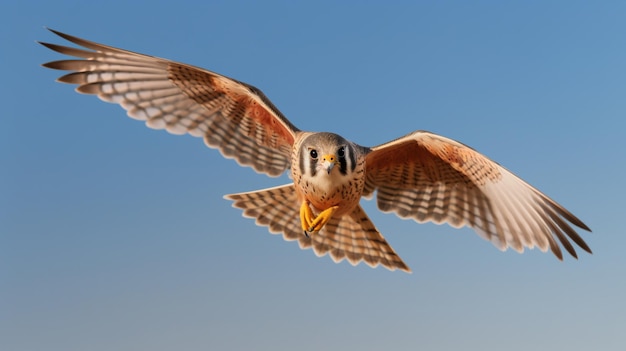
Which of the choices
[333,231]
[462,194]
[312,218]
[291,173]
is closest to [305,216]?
[312,218]

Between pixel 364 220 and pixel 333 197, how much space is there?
75.3 inches

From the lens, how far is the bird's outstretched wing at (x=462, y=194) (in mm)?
7547

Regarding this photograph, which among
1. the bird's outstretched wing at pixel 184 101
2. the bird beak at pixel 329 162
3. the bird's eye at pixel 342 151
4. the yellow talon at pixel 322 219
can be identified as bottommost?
the yellow talon at pixel 322 219

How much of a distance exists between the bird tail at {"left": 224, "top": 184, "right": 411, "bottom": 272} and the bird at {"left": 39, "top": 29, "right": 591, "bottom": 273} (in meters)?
0.01

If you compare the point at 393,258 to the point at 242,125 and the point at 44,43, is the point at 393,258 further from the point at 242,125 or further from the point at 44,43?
the point at 44,43

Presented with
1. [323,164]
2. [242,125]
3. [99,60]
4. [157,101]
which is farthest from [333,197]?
[99,60]

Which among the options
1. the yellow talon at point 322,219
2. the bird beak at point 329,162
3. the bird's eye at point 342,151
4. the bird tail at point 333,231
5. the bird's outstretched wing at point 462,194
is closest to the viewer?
the bird beak at point 329,162

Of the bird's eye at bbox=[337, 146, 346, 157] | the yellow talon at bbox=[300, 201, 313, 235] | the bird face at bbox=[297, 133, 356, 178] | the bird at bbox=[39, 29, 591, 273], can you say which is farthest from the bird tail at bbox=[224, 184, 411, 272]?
the bird's eye at bbox=[337, 146, 346, 157]

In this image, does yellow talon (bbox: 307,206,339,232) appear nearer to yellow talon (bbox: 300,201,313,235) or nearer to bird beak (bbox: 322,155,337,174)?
yellow talon (bbox: 300,201,313,235)

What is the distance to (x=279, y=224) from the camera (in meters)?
8.59

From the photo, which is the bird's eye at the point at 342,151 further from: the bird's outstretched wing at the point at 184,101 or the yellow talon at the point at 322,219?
the bird's outstretched wing at the point at 184,101

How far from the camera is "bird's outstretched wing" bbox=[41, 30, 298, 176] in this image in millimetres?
7938

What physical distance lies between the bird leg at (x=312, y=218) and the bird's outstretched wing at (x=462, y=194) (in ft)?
3.42

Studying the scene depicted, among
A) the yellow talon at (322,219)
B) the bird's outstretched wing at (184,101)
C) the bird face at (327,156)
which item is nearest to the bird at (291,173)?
the bird's outstretched wing at (184,101)
